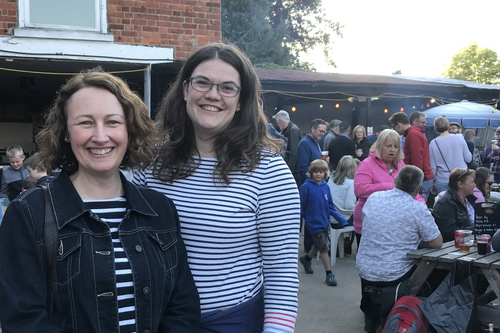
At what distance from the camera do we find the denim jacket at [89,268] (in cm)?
128

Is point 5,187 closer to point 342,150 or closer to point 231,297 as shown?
point 342,150

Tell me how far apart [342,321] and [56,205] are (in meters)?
3.75

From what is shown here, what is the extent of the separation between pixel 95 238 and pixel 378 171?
4.22m

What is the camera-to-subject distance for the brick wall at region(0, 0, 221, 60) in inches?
262

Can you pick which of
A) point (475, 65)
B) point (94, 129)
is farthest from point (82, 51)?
point (475, 65)

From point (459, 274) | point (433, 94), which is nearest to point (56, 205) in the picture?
point (459, 274)

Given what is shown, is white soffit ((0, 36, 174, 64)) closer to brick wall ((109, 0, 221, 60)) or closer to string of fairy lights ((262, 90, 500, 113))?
brick wall ((109, 0, 221, 60))

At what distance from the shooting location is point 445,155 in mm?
7566

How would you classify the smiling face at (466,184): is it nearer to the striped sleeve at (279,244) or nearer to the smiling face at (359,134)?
the striped sleeve at (279,244)

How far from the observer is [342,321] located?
14.9 ft

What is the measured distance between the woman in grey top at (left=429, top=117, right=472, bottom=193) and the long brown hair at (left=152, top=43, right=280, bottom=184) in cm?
645

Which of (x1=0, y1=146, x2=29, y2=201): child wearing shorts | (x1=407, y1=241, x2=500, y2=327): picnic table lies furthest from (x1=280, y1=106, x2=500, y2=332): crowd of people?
(x1=0, y1=146, x2=29, y2=201): child wearing shorts

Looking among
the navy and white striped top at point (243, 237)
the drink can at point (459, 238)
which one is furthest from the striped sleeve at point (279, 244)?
the drink can at point (459, 238)

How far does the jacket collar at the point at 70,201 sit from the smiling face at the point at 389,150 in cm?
405
